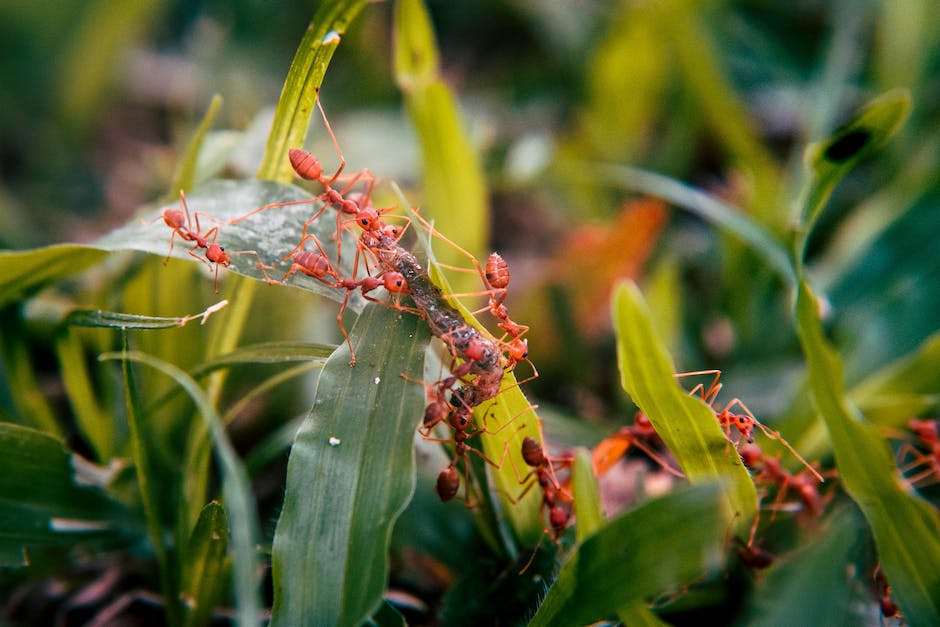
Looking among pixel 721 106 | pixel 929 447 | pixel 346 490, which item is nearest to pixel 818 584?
pixel 346 490

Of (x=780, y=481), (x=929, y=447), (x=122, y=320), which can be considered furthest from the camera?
(x=929, y=447)

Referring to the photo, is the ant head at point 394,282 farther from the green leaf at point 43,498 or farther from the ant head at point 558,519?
the green leaf at point 43,498

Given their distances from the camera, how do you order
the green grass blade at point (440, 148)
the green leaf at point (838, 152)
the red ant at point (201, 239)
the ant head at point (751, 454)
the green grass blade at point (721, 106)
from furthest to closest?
the green grass blade at point (721, 106), the green grass blade at point (440, 148), the ant head at point (751, 454), the green leaf at point (838, 152), the red ant at point (201, 239)

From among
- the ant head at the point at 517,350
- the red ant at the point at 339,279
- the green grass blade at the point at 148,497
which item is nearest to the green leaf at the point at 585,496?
the ant head at the point at 517,350

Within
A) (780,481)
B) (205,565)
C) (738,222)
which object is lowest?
(205,565)

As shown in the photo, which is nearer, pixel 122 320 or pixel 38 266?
pixel 122 320

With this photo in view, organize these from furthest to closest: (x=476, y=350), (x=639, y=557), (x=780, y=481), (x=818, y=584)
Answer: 1. (x=780, y=481)
2. (x=476, y=350)
3. (x=639, y=557)
4. (x=818, y=584)

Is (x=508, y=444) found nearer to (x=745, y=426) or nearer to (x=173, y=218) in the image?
(x=745, y=426)

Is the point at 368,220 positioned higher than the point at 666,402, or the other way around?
the point at 368,220
